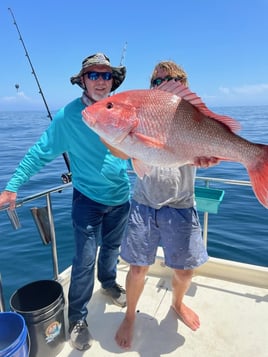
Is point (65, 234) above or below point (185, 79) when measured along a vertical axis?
below

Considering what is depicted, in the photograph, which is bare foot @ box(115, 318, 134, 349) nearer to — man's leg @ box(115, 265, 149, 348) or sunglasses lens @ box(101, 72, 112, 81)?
man's leg @ box(115, 265, 149, 348)

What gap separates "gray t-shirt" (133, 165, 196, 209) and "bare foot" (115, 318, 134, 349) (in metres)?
1.03

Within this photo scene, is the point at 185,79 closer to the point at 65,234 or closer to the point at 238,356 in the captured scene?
the point at 238,356

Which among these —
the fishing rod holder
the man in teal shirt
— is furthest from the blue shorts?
the fishing rod holder

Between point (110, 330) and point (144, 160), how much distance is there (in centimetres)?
169

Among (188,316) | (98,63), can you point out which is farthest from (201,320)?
(98,63)

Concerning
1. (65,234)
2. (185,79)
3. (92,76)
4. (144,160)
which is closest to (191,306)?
(144,160)

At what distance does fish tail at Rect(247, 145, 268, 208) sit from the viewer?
1818mm

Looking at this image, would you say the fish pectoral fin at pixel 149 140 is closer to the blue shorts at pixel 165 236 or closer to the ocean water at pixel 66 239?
the blue shorts at pixel 165 236

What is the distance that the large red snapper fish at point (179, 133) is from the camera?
1825 millimetres

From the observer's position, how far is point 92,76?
256cm

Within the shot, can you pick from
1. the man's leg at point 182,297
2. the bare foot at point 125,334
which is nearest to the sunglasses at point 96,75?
the man's leg at point 182,297

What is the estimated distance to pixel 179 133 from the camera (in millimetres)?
1841

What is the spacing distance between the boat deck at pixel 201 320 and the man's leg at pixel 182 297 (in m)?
0.05
